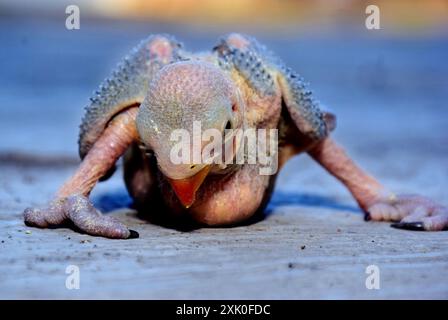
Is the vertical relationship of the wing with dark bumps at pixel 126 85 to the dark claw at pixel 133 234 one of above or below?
above

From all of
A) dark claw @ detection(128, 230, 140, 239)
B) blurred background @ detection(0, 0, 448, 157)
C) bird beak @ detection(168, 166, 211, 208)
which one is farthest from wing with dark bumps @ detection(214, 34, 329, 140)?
blurred background @ detection(0, 0, 448, 157)

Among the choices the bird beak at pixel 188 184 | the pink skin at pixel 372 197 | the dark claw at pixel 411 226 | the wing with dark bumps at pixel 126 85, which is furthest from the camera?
the pink skin at pixel 372 197

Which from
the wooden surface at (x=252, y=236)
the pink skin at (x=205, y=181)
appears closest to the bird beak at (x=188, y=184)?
the pink skin at (x=205, y=181)

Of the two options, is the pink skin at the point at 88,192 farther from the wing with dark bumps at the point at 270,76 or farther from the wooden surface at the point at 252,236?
the wing with dark bumps at the point at 270,76

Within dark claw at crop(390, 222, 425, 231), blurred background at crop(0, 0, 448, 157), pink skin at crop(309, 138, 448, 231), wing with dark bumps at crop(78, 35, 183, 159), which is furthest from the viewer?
blurred background at crop(0, 0, 448, 157)

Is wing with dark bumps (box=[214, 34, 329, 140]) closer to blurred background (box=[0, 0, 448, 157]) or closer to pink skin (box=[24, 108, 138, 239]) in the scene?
pink skin (box=[24, 108, 138, 239])

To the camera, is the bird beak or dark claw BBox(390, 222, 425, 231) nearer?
the bird beak

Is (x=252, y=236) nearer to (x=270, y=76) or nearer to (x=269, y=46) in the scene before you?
(x=270, y=76)

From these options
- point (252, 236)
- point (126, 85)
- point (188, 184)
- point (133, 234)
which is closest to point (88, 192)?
point (133, 234)
